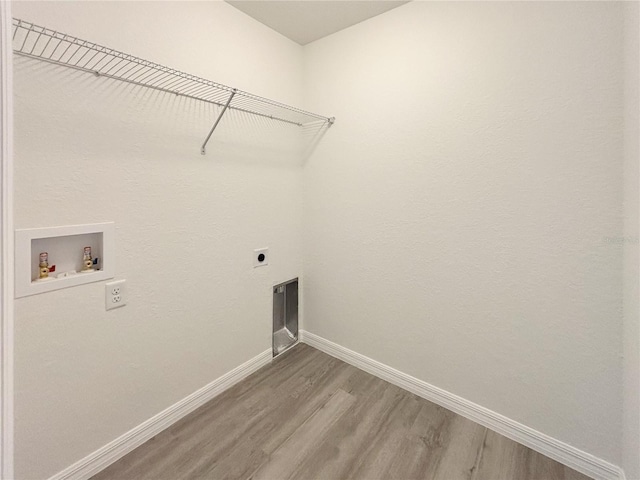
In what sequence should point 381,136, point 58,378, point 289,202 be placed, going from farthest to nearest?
point 289,202, point 381,136, point 58,378

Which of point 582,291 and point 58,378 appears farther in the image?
point 582,291

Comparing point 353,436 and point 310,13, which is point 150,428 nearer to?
point 353,436

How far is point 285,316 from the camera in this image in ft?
8.06

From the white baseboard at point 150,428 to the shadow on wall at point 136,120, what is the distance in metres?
1.31

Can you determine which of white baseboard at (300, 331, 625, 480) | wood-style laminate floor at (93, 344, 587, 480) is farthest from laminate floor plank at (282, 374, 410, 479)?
white baseboard at (300, 331, 625, 480)

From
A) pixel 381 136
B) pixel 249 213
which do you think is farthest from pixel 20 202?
pixel 381 136

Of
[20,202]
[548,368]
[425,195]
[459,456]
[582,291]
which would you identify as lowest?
[459,456]

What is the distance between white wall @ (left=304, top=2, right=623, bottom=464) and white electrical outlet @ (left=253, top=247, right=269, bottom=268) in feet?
1.61

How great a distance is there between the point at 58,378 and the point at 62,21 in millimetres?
1402

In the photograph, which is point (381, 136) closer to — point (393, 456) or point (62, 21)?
point (62, 21)

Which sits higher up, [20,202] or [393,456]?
[20,202]

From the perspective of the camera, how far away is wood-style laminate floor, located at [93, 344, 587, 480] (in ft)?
4.48

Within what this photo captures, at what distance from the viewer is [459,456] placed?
1453mm

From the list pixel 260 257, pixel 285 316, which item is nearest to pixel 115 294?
pixel 260 257
